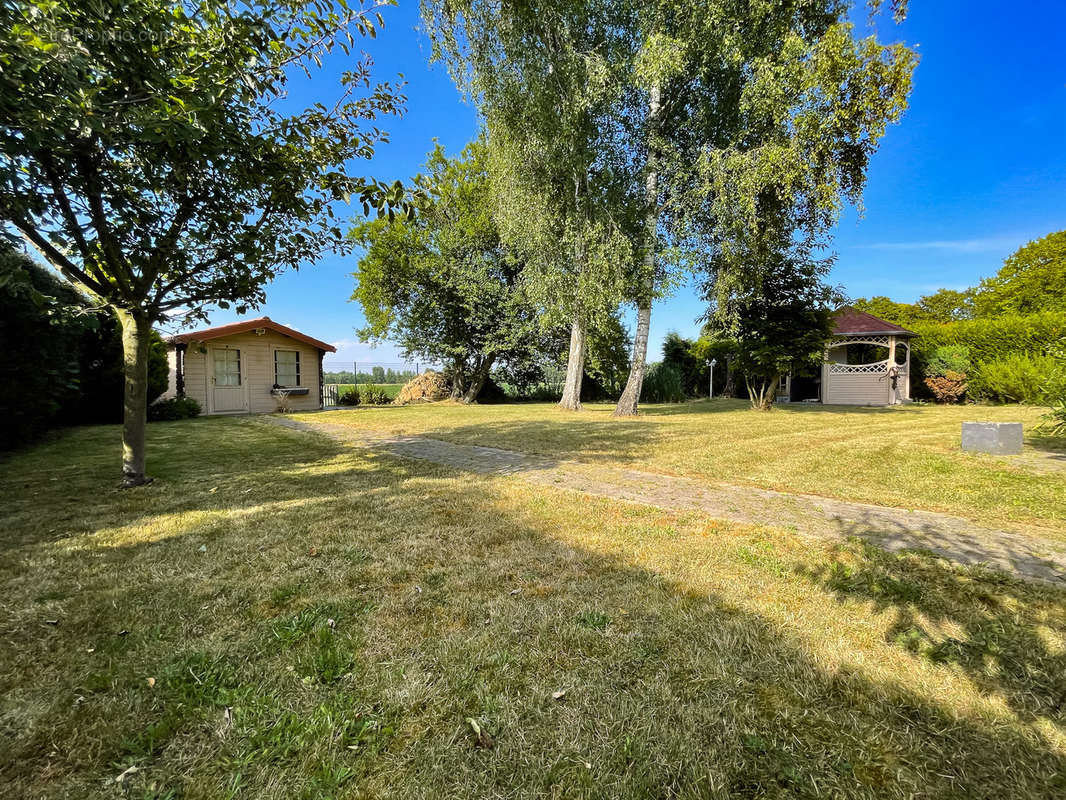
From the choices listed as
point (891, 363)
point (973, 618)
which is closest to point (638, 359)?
Answer: point (973, 618)

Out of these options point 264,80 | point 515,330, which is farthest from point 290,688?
point 515,330

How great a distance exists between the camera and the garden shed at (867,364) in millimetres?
16922

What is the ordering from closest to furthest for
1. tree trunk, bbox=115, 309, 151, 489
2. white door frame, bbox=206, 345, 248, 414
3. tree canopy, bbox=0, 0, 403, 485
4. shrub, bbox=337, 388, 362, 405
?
1. tree canopy, bbox=0, 0, 403, 485
2. tree trunk, bbox=115, 309, 151, 489
3. white door frame, bbox=206, 345, 248, 414
4. shrub, bbox=337, 388, 362, 405

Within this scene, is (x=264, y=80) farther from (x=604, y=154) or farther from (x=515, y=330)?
(x=515, y=330)

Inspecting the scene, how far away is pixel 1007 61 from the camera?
10.6m

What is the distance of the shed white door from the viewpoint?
14.5 m

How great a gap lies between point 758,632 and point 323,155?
5421mm

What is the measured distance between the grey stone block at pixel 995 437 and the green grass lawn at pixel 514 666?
16.4ft

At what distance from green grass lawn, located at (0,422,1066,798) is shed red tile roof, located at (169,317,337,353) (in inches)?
507

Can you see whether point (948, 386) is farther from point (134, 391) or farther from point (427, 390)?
point (134, 391)

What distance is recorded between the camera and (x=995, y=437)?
5.88 metres

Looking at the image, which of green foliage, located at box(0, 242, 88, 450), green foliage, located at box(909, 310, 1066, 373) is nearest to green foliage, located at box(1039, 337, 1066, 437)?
green foliage, located at box(0, 242, 88, 450)

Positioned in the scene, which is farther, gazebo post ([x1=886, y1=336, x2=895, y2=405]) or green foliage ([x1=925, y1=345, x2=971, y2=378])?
gazebo post ([x1=886, y1=336, x2=895, y2=405])

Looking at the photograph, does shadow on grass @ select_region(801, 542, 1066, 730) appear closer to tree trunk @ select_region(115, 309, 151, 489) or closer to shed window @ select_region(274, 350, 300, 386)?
tree trunk @ select_region(115, 309, 151, 489)
